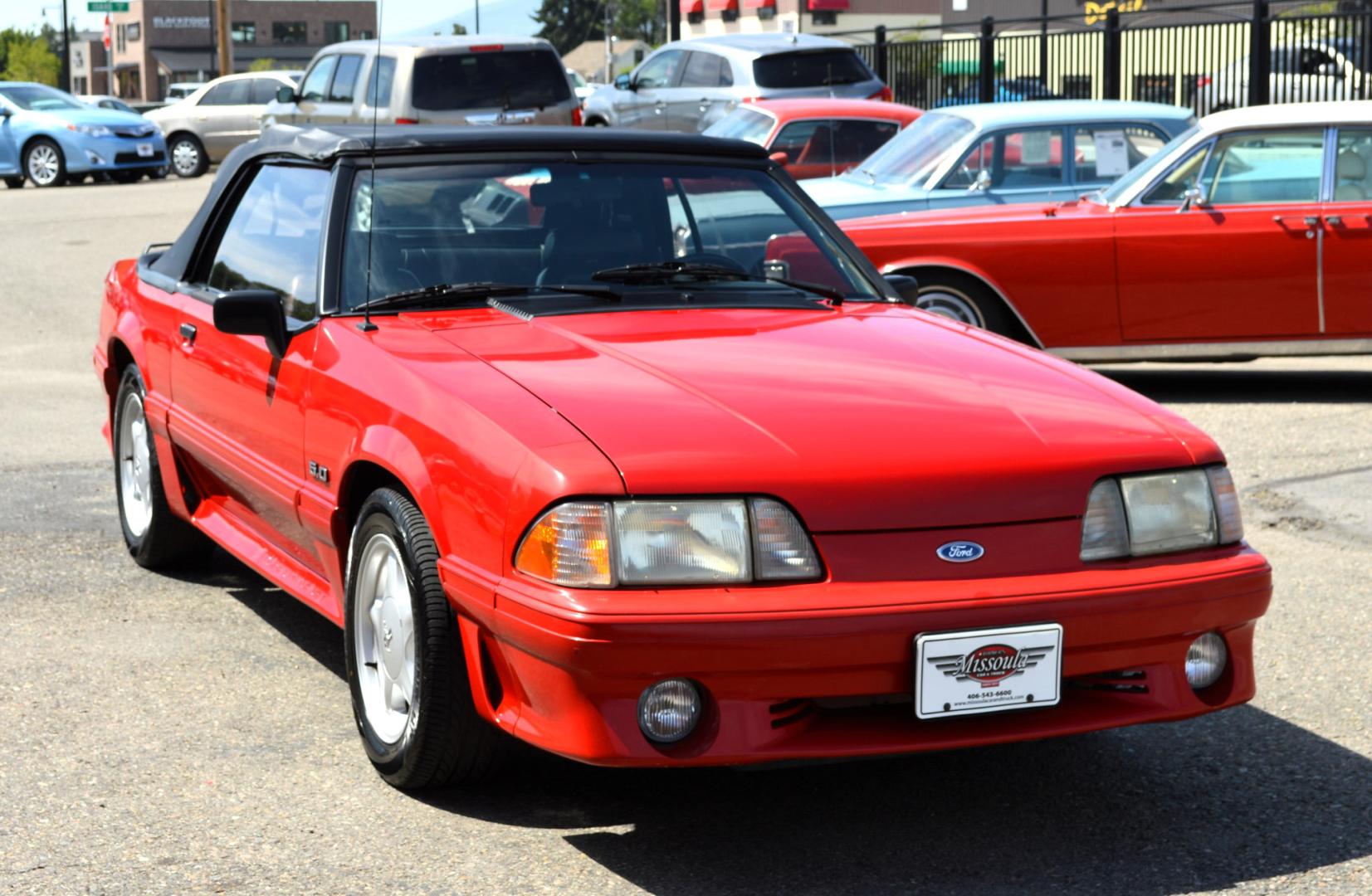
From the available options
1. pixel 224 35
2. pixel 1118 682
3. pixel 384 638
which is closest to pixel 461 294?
pixel 384 638

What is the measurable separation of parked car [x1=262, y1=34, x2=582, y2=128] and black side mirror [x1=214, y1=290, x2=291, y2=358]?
11358 millimetres

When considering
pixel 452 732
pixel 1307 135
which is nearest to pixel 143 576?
pixel 452 732

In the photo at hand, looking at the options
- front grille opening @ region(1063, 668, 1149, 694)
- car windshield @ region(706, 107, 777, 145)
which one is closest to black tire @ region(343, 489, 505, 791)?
front grille opening @ region(1063, 668, 1149, 694)

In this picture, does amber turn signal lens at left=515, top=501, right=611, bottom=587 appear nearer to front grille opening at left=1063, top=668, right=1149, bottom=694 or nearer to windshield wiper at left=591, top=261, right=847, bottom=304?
front grille opening at left=1063, top=668, right=1149, bottom=694

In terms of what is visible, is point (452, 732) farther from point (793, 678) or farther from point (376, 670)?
point (793, 678)

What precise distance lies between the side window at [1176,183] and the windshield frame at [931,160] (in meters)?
1.98

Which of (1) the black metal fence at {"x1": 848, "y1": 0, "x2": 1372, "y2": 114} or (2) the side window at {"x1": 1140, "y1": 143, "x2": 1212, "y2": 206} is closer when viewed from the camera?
(2) the side window at {"x1": 1140, "y1": 143, "x2": 1212, "y2": 206}

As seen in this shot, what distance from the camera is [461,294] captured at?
465 cm

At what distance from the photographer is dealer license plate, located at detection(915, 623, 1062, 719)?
137 inches

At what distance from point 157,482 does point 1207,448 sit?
3.48 meters

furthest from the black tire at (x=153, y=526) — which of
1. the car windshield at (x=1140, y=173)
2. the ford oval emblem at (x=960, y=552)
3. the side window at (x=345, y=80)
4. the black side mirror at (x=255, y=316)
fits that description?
the side window at (x=345, y=80)

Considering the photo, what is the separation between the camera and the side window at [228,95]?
2997 centimetres

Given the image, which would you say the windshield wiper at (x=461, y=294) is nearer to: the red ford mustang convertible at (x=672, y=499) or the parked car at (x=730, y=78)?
the red ford mustang convertible at (x=672, y=499)

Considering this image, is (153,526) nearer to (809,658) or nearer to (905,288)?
(905,288)
